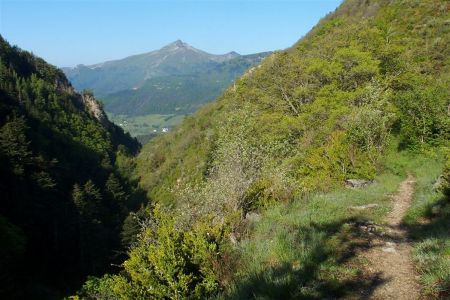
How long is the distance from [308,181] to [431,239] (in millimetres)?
10824

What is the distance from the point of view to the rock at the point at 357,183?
1833 cm

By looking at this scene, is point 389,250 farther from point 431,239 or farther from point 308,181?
point 308,181

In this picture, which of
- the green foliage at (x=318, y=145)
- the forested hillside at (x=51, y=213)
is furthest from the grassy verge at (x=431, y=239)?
the forested hillside at (x=51, y=213)

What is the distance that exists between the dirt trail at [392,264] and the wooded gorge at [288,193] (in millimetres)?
205

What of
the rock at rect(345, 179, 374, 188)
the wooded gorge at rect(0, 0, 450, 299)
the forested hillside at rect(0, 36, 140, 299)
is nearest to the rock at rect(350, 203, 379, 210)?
the wooded gorge at rect(0, 0, 450, 299)

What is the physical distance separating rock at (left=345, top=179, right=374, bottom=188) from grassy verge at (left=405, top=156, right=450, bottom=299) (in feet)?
10.4

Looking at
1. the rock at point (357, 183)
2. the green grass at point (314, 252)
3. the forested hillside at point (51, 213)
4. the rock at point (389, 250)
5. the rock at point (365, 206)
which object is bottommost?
the forested hillside at point (51, 213)

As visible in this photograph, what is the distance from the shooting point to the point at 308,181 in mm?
19203

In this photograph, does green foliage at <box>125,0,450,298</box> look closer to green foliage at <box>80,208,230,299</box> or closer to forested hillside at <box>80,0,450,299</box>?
forested hillside at <box>80,0,450,299</box>

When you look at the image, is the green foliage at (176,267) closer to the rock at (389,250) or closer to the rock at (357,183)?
the rock at (389,250)

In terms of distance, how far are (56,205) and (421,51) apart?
57.6 metres

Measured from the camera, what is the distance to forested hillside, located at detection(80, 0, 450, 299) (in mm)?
7816

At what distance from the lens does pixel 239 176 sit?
13.8 m

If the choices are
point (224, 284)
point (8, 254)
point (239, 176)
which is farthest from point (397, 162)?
point (8, 254)
